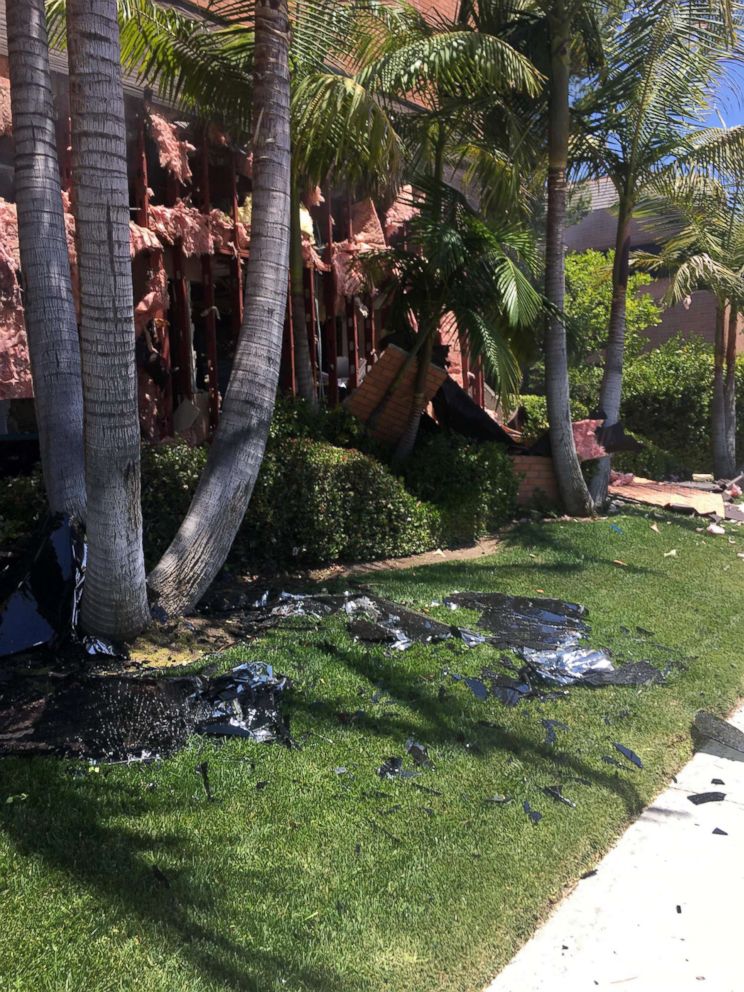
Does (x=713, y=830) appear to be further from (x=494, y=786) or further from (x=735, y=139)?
(x=735, y=139)

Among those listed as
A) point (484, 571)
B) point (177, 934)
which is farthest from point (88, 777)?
point (484, 571)

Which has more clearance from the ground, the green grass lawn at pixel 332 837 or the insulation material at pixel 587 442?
the insulation material at pixel 587 442

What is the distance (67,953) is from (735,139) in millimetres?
12737

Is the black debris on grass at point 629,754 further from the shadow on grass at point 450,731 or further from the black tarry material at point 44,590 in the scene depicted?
the black tarry material at point 44,590

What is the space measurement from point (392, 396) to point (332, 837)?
22.9ft

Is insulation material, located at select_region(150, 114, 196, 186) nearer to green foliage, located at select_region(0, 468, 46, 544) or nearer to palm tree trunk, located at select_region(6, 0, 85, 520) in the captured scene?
palm tree trunk, located at select_region(6, 0, 85, 520)

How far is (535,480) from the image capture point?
1157cm

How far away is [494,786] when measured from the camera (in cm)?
429

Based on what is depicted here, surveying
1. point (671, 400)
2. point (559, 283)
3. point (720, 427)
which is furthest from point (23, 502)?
point (671, 400)

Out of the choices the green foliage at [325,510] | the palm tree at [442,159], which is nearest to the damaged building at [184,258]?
the palm tree at [442,159]

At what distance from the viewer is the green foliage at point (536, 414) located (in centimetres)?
1324

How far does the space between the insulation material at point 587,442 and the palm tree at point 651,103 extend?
22 cm

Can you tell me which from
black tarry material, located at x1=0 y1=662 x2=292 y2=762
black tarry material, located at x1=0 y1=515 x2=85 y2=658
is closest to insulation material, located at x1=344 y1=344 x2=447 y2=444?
black tarry material, located at x1=0 y1=515 x2=85 y2=658

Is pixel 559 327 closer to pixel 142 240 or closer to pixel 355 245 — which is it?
pixel 355 245
